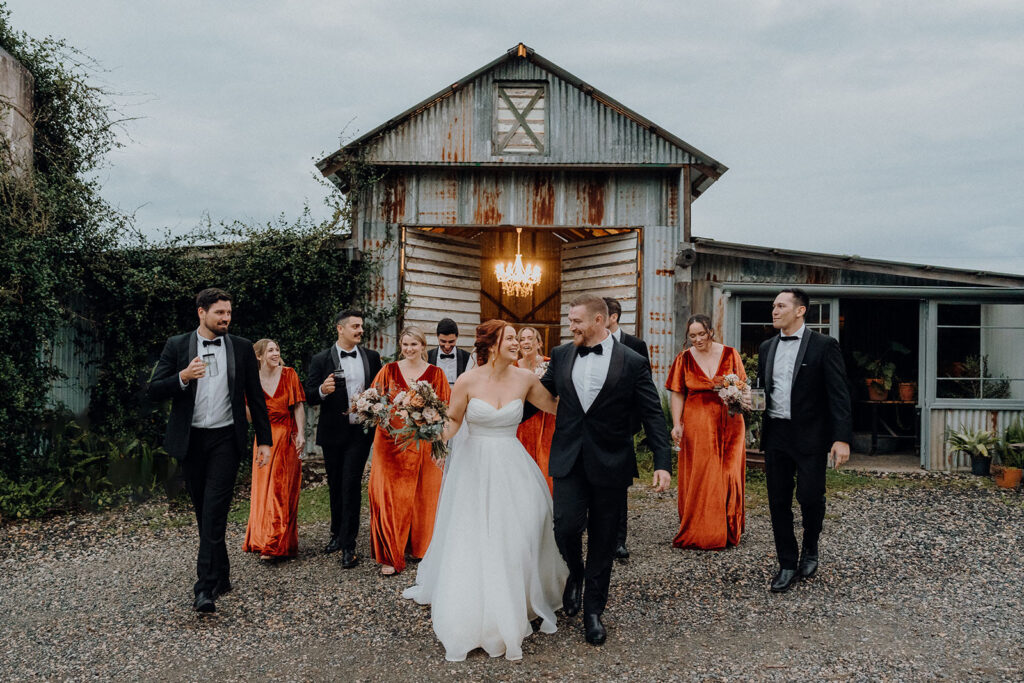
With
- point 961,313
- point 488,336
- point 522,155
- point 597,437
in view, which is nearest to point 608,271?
point 522,155

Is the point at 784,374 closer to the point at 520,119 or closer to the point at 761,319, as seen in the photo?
the point at 761,319

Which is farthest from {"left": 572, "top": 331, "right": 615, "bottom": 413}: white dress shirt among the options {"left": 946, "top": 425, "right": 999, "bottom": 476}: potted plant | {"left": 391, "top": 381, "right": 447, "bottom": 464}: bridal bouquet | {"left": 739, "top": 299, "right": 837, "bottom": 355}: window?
{"left": 946, "top": 425, "right": 999, "bottom": 476}: potted plant

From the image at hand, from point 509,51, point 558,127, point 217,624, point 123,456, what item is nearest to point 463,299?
point 558,127

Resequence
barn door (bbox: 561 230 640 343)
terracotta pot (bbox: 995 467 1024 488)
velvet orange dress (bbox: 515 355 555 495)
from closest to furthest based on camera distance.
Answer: velvet orange dress (bbox: 515 355 555 495) < terracotta pot (bbox: 995 467 1024 488) < barn door (bbox: 561 230 640 343)

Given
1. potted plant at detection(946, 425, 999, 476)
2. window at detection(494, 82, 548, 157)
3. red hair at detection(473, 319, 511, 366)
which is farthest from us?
window at detection(494, 82, 548, 157)

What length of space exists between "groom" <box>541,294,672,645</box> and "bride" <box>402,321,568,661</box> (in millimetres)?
267

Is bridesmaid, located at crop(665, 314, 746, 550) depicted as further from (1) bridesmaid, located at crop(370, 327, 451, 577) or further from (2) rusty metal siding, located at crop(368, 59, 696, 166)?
(2) rusty metal siding, located at crop(368, 59, 696, 166)

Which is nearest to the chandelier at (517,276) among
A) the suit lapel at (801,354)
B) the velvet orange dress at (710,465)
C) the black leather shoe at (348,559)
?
the velvet orange dress at (710,465)

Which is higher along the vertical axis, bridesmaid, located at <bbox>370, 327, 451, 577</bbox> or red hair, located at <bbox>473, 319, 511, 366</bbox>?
red hair, located at <bbox>473, 319, 511, 366</bbox>

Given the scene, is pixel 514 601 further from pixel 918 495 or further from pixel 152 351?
pixel 152 351

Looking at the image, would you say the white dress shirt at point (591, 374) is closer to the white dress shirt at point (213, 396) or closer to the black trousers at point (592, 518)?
the black trousers at point (592, 518)

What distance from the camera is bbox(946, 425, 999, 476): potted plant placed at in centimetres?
941

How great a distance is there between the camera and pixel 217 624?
4340 millimetres

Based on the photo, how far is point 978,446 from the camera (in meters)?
9.38
